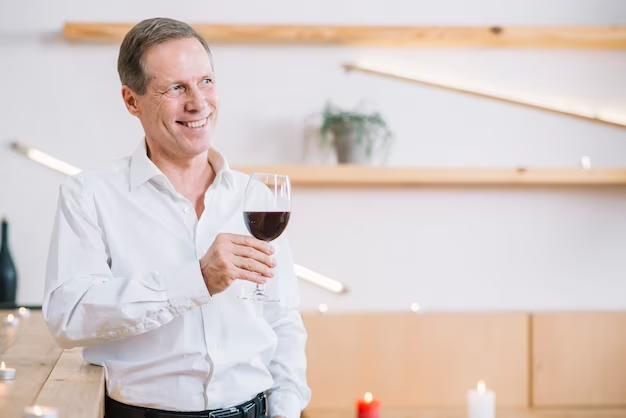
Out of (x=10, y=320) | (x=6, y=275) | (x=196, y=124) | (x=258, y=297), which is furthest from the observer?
(x=6, y=275)

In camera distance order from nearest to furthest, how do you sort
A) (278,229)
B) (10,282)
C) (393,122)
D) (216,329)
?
(278,229) < (216,329) < (10,282) < (393,122)

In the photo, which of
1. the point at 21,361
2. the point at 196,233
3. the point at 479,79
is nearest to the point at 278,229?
the point at 196,233

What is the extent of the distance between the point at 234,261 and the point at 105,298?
0.75 ft

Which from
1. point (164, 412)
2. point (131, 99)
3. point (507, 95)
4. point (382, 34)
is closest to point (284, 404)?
point (164, 412)

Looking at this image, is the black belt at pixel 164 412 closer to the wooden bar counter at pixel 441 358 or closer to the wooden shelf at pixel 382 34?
the wooden bar counter at pixel 441 358

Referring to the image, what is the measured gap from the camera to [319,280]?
3502mm

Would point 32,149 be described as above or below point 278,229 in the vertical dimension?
above

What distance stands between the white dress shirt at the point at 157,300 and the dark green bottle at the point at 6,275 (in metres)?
1.79

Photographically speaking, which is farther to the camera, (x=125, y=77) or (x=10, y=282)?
(x=10, y=282)

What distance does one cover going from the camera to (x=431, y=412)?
345 centimetres

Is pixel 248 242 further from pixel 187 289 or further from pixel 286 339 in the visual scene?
pixel 286 339

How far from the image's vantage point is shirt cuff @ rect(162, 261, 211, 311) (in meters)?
1.47

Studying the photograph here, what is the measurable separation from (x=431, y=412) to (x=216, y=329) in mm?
2017

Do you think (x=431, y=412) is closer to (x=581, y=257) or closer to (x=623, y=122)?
(x=581, y=257)
